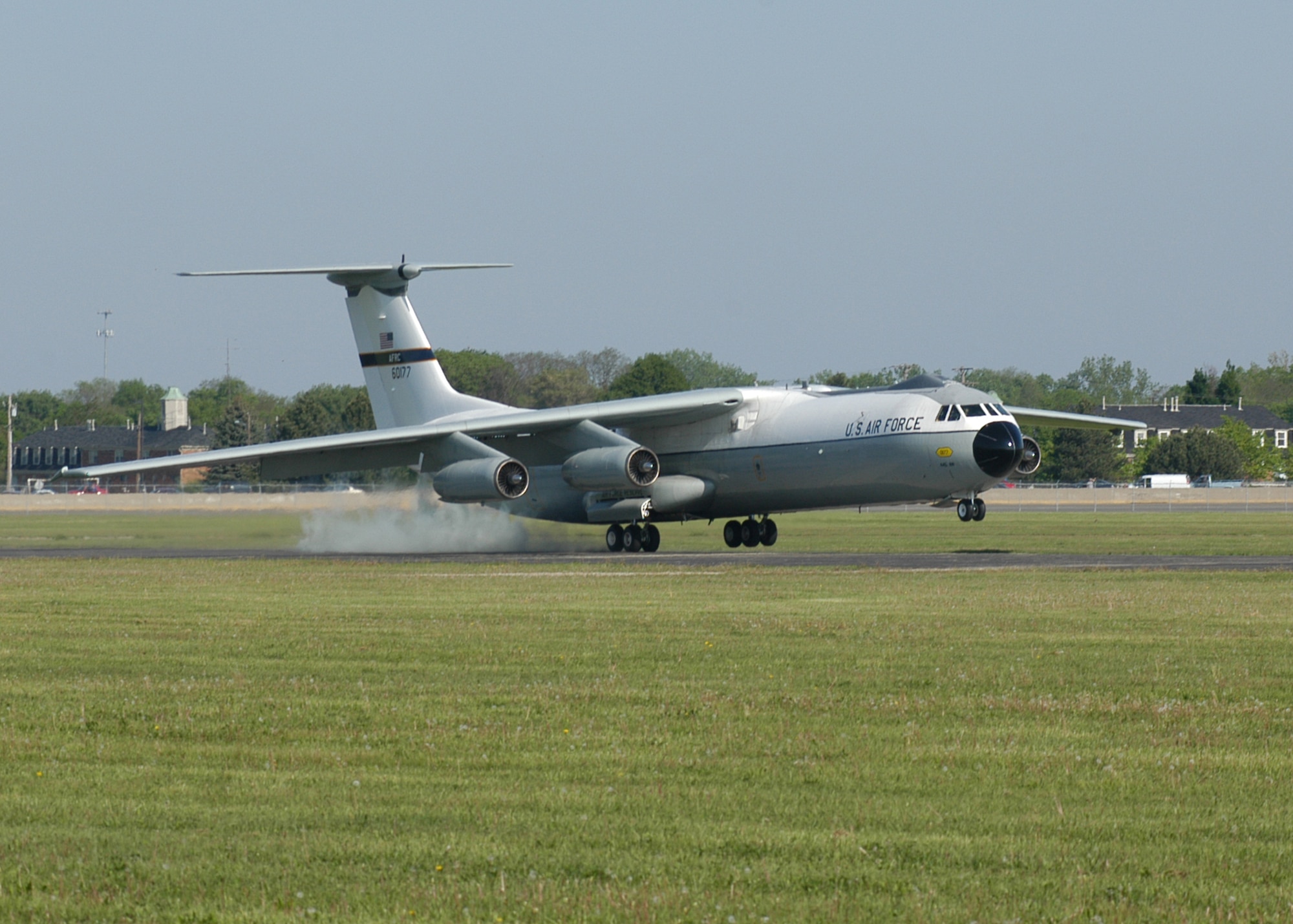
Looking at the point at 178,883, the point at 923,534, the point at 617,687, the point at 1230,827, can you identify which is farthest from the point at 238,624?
the point at 923,534

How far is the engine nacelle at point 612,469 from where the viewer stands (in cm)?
3772

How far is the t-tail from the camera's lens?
4341cm

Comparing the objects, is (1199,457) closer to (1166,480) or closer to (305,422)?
(1166,480)

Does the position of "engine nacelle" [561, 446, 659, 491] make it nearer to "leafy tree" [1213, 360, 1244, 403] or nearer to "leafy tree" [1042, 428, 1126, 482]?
"leafy tree" [1042, 428, 1126, 482]

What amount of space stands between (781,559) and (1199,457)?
3705 inches

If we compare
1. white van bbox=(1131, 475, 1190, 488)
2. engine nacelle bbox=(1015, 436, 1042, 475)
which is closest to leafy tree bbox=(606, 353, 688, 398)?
white van bbox=(1131, 475, 1190, 488)

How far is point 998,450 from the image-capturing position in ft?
114

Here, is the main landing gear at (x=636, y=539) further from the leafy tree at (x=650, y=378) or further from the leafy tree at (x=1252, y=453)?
the leafy tree at (x=1252, y=453)

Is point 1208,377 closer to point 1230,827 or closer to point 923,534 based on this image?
point 923,534

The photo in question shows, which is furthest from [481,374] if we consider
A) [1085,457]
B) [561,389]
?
[1085,457]

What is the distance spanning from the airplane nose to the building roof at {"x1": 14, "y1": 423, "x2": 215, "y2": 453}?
130m

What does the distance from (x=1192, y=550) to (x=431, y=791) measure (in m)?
31.6

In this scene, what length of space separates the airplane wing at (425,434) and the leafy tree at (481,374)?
82639mm

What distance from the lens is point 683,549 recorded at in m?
40.6
